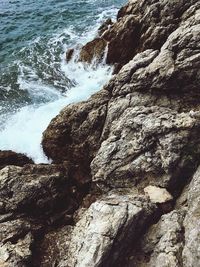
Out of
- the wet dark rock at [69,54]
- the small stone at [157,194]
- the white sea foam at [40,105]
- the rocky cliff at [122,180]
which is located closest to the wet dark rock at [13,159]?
the white sea foam at [40,105]

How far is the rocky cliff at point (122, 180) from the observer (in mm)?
11938

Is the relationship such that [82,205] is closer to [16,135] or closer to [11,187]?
[11,187]

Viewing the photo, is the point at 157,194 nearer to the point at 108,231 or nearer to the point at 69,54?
the point at 108,231

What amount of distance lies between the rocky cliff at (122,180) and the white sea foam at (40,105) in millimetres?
2917

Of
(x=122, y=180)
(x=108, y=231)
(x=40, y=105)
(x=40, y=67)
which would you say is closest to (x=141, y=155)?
(x=122, y=180)

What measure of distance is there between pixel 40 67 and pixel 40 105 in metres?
5.65

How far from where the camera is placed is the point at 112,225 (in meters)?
12.1

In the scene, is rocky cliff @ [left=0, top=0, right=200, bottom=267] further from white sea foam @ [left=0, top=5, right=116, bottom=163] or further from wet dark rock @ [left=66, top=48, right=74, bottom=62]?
wet dark rock @ [left=66, top=48, right=74, bottom=62]

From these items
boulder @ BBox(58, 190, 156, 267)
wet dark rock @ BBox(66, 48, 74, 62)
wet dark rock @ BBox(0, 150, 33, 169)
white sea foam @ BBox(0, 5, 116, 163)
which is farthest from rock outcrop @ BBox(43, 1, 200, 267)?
wet dark rock @ BBox(66, 48, 74, 62)

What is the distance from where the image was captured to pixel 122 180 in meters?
14.6

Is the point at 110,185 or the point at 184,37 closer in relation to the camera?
the point at 110,185

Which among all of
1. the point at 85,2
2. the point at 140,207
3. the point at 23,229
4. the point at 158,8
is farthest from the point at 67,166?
the point at 85,2

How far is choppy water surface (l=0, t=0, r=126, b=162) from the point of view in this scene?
24114 mm

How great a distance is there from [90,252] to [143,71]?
28.5ft
